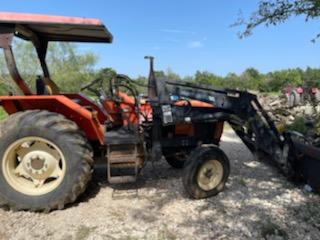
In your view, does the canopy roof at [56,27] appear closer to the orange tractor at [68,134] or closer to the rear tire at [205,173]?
the orange tractor at [68,134]

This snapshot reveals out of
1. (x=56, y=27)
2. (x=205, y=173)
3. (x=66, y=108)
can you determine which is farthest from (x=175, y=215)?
(x=56, y=27)

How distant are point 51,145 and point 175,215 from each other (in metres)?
1.55

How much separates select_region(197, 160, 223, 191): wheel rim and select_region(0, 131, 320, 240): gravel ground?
6.8 inches

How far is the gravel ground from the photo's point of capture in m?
3.22

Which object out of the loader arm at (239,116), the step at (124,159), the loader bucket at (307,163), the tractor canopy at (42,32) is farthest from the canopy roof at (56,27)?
the loader bucket at (307,163)

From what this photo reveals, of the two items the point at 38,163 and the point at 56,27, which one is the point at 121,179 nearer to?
the point at 38,163

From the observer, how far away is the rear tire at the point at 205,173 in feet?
13.0

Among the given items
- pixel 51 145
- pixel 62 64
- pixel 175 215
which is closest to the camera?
pixel 175 215

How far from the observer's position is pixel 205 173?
4086 millimetres

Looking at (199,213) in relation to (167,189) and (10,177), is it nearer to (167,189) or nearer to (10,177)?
(167,189)

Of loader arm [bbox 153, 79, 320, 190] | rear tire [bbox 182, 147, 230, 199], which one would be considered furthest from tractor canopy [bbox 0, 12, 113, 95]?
rear tire [bbox 182, 147, 230, 199]

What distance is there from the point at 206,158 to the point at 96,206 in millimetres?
1367

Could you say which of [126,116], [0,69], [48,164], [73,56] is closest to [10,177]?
[48,164]

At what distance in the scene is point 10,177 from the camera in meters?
3.76
